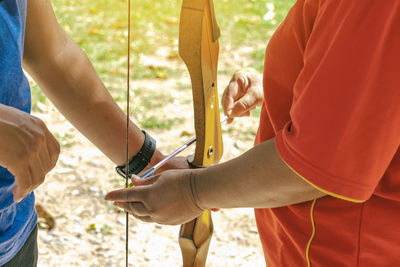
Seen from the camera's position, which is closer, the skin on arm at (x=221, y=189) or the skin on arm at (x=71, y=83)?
the skin on arm at (x=221, y=189)

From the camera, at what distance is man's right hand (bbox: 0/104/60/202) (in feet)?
2.89

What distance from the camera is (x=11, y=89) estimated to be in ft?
3.73

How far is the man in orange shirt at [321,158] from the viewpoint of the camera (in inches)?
31.1

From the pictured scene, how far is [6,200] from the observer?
3.82ft

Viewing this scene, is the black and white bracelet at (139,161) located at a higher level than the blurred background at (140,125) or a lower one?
higher

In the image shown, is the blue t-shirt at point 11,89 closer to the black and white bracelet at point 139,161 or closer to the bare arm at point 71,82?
the bare arm at point 71,82

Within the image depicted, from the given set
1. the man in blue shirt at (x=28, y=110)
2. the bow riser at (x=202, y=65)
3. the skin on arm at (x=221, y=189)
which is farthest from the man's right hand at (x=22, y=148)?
the bow riser at (x=202, y=65)

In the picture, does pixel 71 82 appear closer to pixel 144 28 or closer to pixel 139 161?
pixel 139 161

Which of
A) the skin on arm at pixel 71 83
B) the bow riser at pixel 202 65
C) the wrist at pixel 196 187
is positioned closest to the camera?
the wrist at pixel 196 187

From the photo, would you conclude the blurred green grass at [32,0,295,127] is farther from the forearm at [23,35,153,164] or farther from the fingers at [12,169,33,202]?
the fingers at [12,169,33,202]

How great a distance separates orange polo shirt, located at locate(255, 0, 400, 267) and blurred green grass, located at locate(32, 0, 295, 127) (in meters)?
3.05

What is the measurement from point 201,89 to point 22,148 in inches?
17.0

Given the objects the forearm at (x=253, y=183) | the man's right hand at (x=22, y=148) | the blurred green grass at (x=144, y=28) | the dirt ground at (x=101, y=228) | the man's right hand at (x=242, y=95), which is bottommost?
the blurred green grass at (x=144, y=28)

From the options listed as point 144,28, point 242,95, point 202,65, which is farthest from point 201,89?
point 144,28
